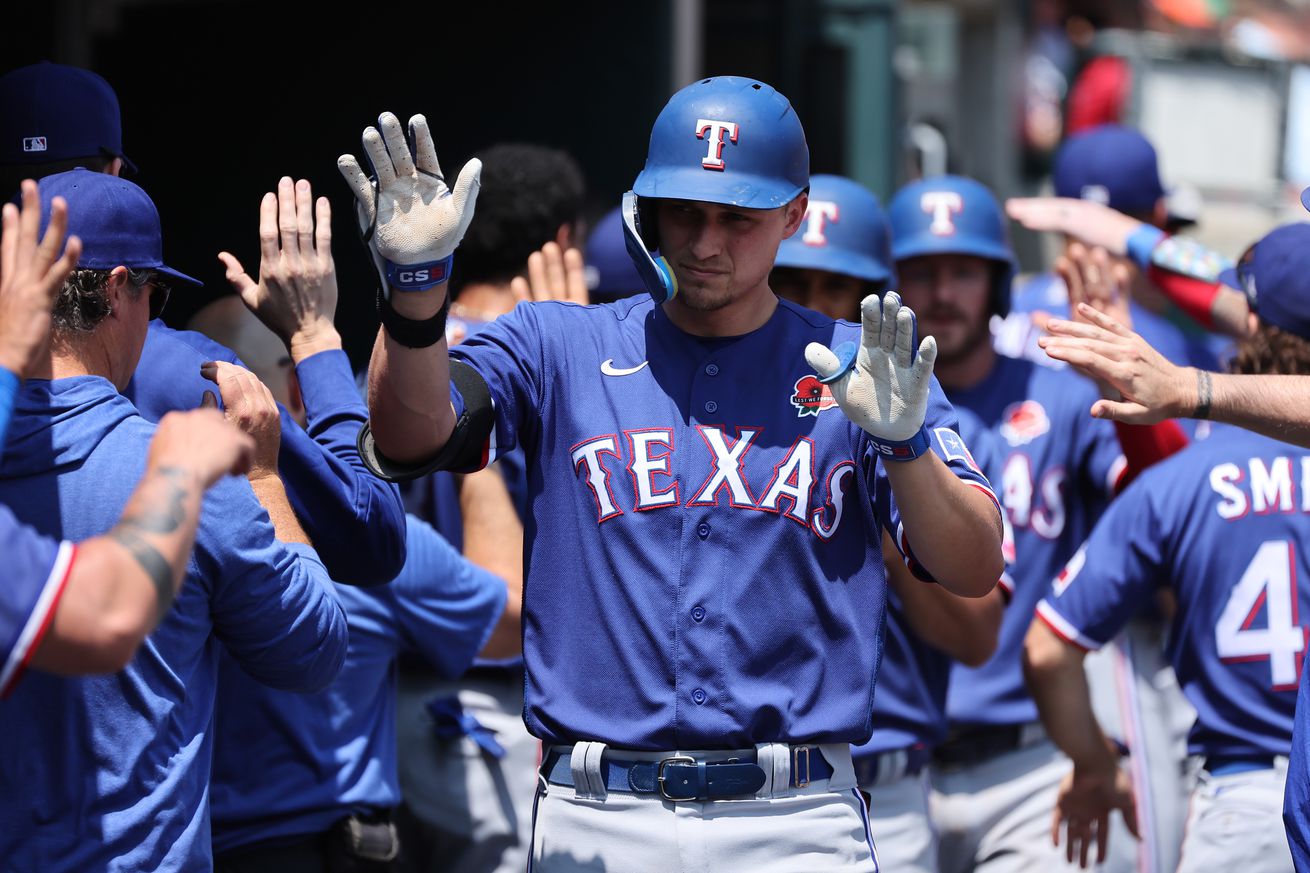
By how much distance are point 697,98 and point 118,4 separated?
13.3 ft

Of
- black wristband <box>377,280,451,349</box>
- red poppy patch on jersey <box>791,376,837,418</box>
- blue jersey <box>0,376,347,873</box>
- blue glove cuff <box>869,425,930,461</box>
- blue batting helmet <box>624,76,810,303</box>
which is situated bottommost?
blue jersey <box>0,376,347,873</box>

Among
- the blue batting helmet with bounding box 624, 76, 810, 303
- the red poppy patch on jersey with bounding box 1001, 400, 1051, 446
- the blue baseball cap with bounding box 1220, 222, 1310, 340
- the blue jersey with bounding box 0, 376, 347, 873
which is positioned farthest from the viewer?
the red poppy patch on jersey with bounding box 1001, 400, 1051, 446

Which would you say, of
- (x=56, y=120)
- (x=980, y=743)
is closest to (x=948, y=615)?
(x=980, y=743)

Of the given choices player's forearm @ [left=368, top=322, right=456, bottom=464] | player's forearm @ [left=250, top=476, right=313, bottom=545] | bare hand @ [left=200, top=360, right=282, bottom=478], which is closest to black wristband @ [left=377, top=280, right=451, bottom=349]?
player's forearm @ [left=368, top=322, right=456, bottom=464]

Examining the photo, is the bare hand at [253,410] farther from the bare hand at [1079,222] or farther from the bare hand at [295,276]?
the bare hand at [1079,222]

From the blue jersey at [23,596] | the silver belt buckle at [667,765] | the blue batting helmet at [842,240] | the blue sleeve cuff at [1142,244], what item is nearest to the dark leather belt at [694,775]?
the silver belt buckle at [667,765]

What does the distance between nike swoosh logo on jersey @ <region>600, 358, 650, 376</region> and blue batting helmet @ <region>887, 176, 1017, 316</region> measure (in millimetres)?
2164

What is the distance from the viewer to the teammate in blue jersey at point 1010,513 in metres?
4.65

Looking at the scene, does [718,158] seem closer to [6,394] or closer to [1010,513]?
[6,394]

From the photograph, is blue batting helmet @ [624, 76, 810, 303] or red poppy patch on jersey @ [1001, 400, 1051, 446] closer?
blue batting helmet @ [624, 76, 810, 303]

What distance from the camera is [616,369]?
10.4 ft

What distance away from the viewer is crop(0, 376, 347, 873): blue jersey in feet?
8.66

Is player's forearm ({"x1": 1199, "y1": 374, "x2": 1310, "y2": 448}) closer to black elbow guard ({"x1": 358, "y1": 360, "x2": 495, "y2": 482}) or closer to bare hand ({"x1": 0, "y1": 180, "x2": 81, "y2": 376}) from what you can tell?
black elbow guard ({"x1": 358, "y1": 360, "x2": 495, "y2": 482})

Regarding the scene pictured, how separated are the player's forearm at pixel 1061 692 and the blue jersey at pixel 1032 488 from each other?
30 centimetres
